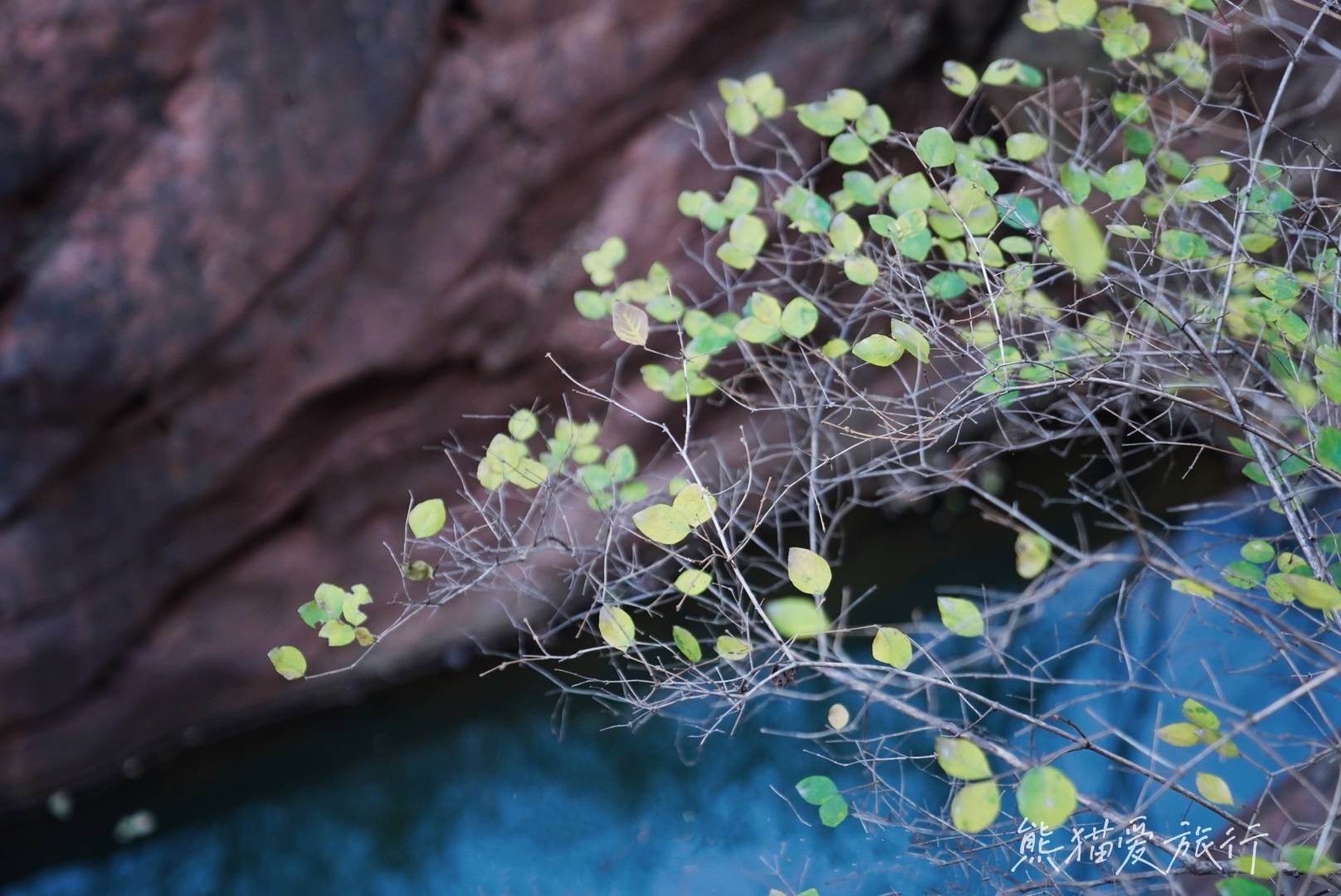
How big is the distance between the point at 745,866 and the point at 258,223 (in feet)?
5.74

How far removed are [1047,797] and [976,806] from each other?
6 centimetres

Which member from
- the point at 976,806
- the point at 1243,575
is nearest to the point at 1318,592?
the point at 976,806

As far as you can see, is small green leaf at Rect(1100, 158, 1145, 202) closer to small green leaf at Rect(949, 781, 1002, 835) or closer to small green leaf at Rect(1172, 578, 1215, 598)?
small green leaf at Rect(1172, 578, 1215, 598)

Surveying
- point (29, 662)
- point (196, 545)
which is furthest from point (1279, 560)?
point (29, 662)

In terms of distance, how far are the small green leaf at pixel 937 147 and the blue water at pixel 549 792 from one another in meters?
1.18

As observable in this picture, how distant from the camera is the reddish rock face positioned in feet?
6.72

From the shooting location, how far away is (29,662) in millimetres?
2270

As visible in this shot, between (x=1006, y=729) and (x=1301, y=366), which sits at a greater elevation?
(x=1301, y=366)

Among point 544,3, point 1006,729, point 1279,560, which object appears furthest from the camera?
point 544,3

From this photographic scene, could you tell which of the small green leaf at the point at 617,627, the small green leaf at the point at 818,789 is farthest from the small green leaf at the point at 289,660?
the small green leaf at the point at 818,789

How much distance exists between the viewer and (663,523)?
104 cm

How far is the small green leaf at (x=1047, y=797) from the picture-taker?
2.49 feet

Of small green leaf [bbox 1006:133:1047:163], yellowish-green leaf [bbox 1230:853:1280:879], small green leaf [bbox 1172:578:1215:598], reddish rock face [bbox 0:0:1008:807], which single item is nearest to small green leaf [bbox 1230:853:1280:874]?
yellowish-green leaf [bbox 1230:853:1280:879]

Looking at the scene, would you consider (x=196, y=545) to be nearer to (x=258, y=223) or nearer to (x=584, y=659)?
(x=258, y=223)
